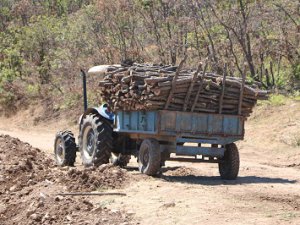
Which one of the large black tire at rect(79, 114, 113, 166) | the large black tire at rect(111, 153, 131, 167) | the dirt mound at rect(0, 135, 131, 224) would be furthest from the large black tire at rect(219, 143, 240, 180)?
the large black tire at rect(111, 153, 131, 167)

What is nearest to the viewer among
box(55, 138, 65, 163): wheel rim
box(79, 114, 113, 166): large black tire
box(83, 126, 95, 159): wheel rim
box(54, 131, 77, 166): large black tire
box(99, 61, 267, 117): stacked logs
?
box(99, 61, 267, 117): stacked logs

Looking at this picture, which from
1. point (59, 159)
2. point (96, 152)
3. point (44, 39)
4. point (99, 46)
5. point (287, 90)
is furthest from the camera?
point (44, 39)

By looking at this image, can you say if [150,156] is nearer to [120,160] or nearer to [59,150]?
[120,160]

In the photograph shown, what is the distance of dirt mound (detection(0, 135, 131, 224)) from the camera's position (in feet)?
31.4

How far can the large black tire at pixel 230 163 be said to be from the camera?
13.1 metres

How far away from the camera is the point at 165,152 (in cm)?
1277

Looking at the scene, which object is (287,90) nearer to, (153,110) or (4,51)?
(153,110)

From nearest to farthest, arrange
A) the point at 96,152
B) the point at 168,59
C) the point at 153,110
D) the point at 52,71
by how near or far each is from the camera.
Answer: the point at 153,110 → the point at 96,152 → the point at 168,59 → the point at 52,71

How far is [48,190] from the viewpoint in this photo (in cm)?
1144

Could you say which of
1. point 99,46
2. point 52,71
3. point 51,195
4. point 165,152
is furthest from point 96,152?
point 52,71

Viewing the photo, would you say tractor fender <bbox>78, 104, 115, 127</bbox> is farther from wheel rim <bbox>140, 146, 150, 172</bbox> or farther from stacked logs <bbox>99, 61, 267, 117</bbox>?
wheel rim <bbox>140, 146, 150, 172</bbox>

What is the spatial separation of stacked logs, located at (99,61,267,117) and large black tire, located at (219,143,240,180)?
2.44 feet

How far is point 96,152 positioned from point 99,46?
17.4m

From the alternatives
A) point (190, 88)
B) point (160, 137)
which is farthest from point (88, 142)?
point (190, 88)
